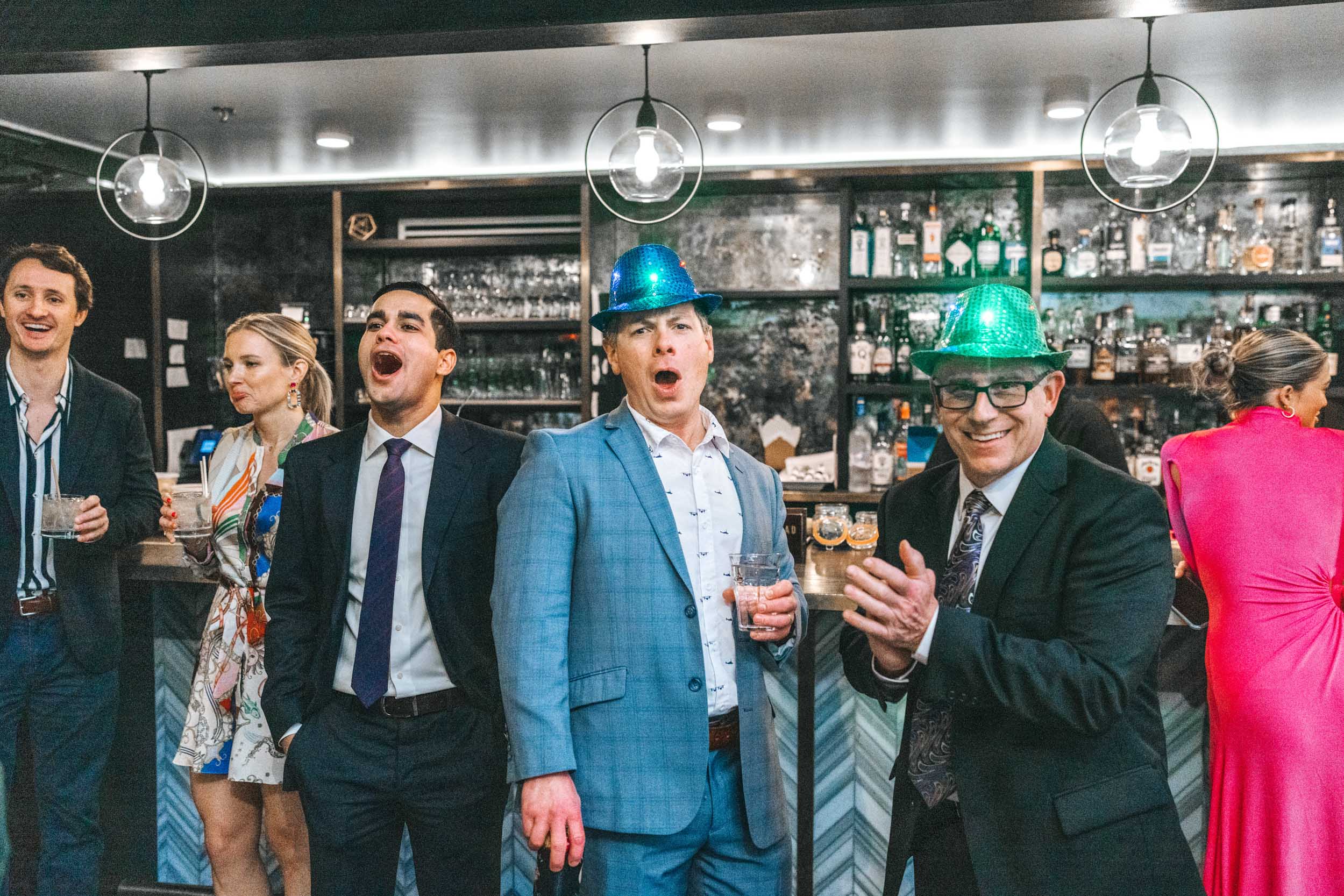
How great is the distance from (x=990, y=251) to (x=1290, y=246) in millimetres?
1358

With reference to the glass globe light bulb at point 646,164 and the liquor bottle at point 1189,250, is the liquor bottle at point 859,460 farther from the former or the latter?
the glass globe light bulb at point 646,164

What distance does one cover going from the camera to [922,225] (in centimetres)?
498

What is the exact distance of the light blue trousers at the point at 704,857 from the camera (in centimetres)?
161

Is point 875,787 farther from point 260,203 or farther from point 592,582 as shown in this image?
point 260,203

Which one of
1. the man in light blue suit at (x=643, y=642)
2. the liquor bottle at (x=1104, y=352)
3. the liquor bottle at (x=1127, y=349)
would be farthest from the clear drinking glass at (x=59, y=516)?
the liquor bottle at (x=1127, y=349)

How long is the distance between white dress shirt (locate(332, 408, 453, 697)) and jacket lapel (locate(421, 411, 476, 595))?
2cm

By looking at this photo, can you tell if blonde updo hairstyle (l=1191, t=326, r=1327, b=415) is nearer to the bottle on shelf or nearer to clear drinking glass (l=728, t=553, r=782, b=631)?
clear drinking glass (l=728, t=553, r=782, b=631)

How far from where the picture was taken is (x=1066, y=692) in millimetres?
1384

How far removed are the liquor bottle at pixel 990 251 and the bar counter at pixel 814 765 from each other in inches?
101

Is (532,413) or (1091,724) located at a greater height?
(532,413)

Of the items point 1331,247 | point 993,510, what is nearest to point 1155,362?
point 1331,247

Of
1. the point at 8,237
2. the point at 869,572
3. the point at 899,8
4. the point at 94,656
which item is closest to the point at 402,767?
the point at 869,572

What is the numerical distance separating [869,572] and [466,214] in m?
4.46

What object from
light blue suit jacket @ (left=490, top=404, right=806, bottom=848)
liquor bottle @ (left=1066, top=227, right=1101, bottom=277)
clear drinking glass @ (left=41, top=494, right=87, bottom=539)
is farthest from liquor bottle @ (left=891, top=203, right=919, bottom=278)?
clear drinking glass @ (left=41, top=494, right=87, bottom=539)
